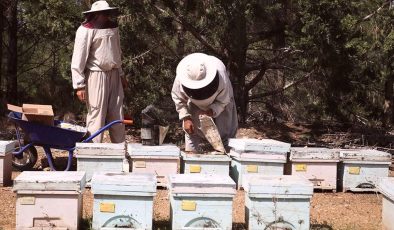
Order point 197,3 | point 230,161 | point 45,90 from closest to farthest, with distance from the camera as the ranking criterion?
1. point 230,161
2. point 197,3
3. point 45,90

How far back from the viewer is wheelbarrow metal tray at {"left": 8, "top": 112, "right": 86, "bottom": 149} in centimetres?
589

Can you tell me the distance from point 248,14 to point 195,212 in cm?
489

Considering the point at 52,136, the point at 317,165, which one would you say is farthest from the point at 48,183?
the point at 317,165

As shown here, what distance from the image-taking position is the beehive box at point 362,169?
580 cm

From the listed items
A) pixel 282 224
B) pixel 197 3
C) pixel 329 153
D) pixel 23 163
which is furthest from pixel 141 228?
pixel 197 3

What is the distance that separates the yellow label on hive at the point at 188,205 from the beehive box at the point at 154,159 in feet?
5.57

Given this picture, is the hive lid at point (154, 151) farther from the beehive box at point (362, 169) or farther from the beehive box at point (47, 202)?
the beehive box at point (362, 169)

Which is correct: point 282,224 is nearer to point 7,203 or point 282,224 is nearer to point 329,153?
point 329,153

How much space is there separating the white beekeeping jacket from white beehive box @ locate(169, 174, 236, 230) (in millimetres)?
2848

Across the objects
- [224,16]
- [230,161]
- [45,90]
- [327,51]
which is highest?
[224,16]

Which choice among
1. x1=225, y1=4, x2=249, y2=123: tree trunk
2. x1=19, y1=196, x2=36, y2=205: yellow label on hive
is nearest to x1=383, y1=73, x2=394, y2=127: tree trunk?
x1=225, y1=4, x2=249, y2=123: tree trunk

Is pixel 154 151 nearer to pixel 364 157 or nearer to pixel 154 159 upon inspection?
pixel 154 159

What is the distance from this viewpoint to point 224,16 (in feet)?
26.3

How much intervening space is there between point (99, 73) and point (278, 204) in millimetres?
3197
